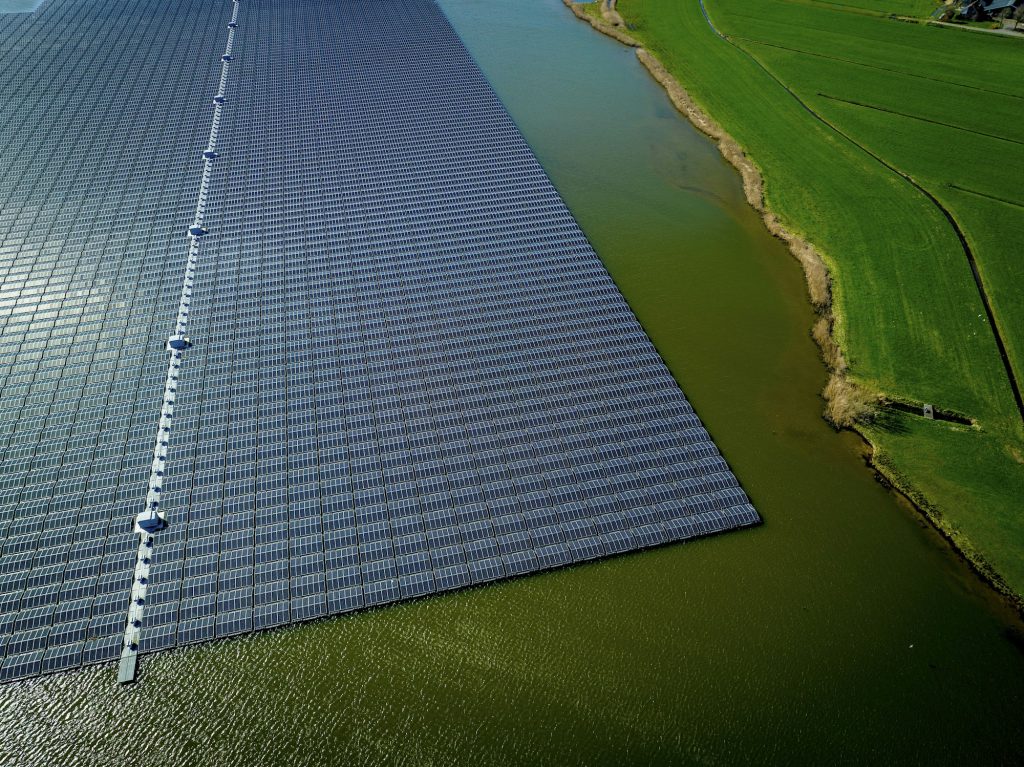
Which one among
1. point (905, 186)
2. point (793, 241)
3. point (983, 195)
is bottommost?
point (793, 241)

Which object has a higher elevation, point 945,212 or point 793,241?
point 945,212

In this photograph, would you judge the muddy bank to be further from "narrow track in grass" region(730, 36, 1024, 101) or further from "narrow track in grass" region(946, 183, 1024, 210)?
"narrow track in grass" region(946, 183, 1024, 210)

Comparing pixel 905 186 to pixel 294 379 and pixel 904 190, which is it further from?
pixel 294 379

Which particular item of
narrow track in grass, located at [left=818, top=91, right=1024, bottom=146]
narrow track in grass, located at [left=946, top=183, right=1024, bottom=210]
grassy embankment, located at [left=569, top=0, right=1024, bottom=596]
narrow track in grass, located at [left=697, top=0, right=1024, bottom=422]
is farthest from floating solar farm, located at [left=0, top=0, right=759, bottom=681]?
narrow track in grass, located at [left=818, top=91, right=1024, bottom=146]

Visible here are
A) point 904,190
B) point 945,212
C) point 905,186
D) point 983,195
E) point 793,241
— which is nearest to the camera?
point 793,241

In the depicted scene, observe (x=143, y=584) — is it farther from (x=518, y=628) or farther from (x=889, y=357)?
(x=889, y=357)

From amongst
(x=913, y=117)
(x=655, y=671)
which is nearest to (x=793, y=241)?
(x=913, y=117)

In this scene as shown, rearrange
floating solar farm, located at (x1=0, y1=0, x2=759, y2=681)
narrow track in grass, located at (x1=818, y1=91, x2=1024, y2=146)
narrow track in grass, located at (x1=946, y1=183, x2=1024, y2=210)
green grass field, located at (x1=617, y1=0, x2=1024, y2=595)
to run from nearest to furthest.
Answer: floating solar farm, located at (x1=0, y1=0, x2=759, y2=681) < green grass field, located at (x1=617, y1=0, x2=1024, y2=595) < narrow track in grass, located at (x1=946, y1=183, x2=1024, y2=210) < narrow track in grass, located at (x1=818, y1=91, x2=1024, y2=146)

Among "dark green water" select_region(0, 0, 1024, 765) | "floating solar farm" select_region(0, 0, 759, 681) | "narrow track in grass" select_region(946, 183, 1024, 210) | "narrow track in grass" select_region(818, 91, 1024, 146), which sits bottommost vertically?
"dark green water" select_region(0, 0, 1024, 765)
